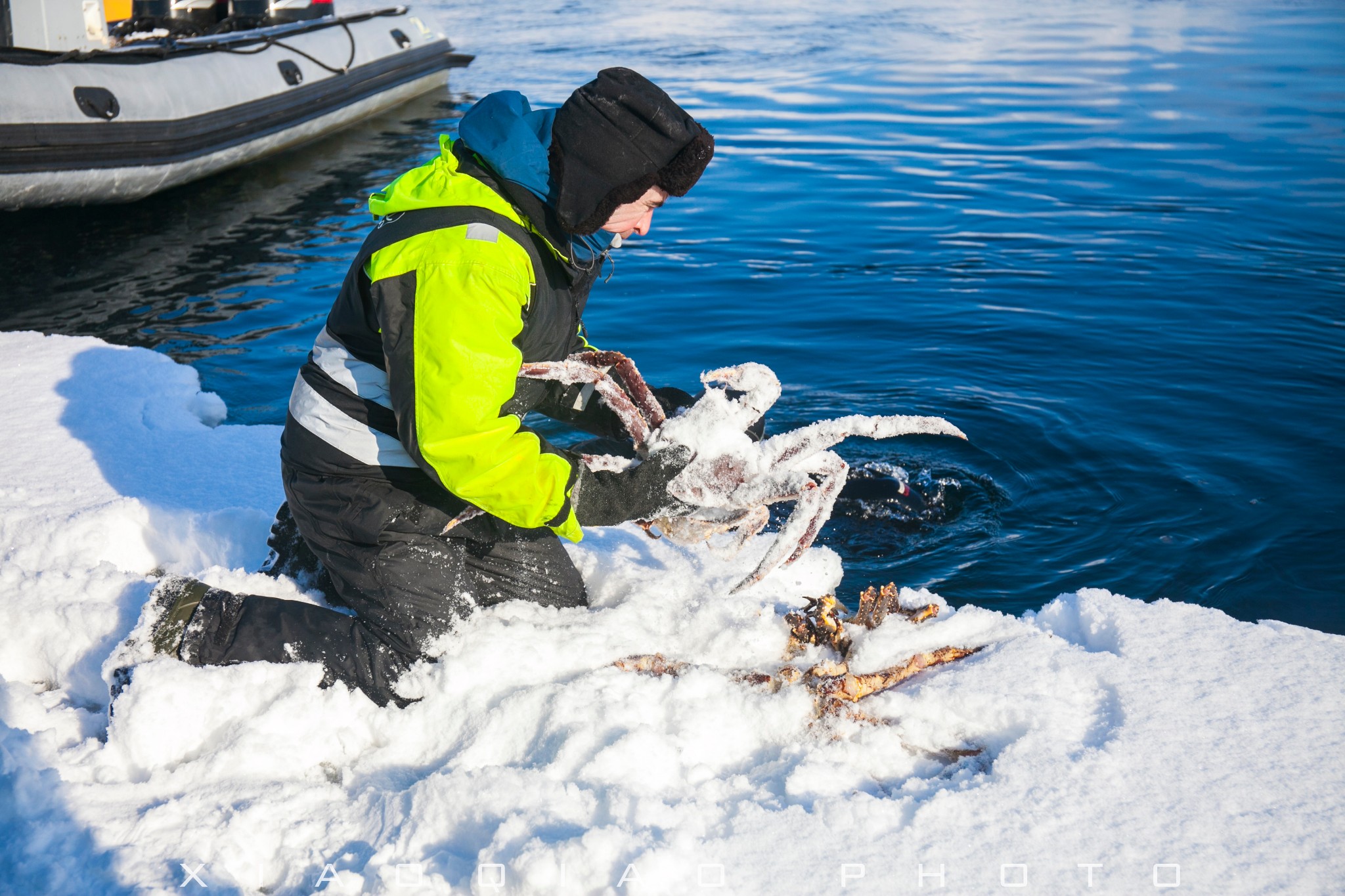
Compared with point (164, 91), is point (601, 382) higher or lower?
lower

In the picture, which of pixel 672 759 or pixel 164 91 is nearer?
pixel 672 759

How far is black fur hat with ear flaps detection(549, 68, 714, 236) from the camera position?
2277mm

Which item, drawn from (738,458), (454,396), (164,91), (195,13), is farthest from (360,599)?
(195,13)

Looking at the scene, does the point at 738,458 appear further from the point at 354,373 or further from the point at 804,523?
the point at 354,373

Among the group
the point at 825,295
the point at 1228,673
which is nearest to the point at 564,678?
the point at 1228,673

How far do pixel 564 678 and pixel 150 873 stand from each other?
0.98 metres

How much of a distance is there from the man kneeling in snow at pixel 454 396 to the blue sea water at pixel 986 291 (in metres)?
1.74

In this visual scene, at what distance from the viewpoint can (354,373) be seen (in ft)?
8.13

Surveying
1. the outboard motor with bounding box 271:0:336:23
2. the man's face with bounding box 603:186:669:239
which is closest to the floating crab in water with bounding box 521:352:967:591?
the man's face with bounding box 603:186:669:239

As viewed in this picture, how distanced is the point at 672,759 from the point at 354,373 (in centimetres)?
122

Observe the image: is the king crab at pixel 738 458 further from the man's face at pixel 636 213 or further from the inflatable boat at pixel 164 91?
the inflatable boat at pixel 164 91

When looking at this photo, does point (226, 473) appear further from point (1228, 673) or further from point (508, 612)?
point (1228, 673)

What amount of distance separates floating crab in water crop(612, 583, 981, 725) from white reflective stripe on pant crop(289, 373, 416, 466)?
81 centimetres

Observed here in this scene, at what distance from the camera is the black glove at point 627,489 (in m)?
2.46
